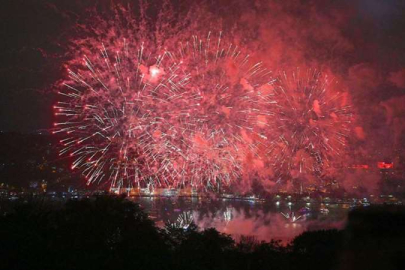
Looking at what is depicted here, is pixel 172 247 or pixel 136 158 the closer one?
pixel 172 247

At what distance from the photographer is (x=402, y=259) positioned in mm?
8312

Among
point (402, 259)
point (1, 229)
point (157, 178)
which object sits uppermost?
point (157, 178)

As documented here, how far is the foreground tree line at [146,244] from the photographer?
6.25 metres

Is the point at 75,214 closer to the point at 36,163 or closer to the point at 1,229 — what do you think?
the point at 1,229

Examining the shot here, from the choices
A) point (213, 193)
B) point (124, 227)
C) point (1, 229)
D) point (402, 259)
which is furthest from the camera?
point (213, 193)

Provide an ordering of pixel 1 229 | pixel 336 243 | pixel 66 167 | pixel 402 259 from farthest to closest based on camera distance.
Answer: pixel 66 167 → pixel 336 243 → pixel 402 259 → pixel 1 229

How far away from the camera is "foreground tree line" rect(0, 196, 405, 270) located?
6.25 m

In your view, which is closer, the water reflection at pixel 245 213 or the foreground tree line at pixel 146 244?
the foreground tree line at pixel 146 244

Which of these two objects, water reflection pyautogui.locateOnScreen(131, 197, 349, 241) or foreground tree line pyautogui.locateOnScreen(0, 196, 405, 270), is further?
water reflection pyautogui.locateOnScreen(131, 197, 349, 241)

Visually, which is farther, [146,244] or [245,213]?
[245,213]

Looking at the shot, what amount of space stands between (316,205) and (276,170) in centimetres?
987

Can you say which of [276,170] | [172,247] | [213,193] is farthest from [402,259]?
[213,193]

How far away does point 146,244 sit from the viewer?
8016mm

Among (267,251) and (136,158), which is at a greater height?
(136,158)
